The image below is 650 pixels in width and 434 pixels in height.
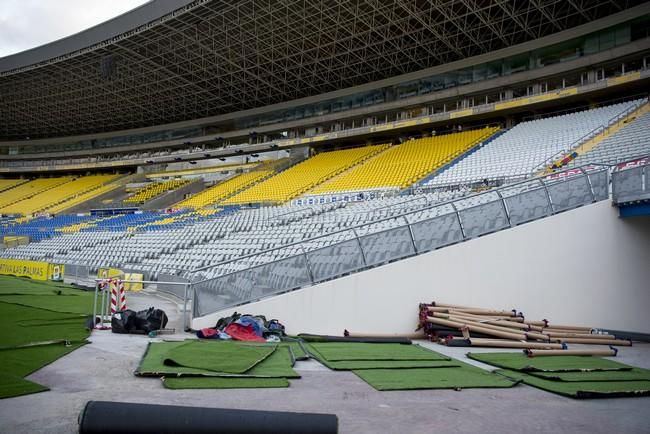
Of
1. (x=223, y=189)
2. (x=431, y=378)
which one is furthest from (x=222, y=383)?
(x=223, y=189)

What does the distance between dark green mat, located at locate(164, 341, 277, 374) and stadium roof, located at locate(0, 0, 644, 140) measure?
72.2ft

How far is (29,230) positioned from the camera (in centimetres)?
3094

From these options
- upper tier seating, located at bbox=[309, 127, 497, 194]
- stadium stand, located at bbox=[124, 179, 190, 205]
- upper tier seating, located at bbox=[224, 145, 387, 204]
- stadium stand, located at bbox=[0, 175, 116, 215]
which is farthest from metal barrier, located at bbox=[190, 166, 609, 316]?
stadium stand, located at bbox=[0, 175, 116, 215]

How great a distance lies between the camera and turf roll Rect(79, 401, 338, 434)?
279cm

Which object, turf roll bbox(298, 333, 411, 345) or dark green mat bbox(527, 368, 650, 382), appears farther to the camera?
turf roll bbox(298, 333, 411, 345)

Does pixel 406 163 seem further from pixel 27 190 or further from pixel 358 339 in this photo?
pixel 27 190

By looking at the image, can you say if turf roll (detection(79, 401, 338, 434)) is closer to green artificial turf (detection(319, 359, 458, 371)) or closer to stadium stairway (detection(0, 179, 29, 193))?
green artificial turf (detection(319, 359, 458, 371))

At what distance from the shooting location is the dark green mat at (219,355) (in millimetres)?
5293

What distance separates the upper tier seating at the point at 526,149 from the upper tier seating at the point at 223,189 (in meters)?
15.4

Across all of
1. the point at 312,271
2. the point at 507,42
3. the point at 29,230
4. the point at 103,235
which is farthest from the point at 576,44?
the point at 29,230

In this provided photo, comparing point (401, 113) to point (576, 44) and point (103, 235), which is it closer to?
point (576, 44)

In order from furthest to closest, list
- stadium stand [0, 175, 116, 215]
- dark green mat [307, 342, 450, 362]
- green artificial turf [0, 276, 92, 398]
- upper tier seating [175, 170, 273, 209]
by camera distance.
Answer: stadium stand [0, 175, 116, 215]
upper tier seating [175, 170, 273, 209]
dark green mat [307, 342, 450, 362]
green artificial turf [0, 276, 92, 398]

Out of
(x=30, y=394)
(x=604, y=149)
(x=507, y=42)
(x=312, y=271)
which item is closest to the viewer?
(x=30, y=394)

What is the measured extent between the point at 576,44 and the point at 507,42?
3395 mm
